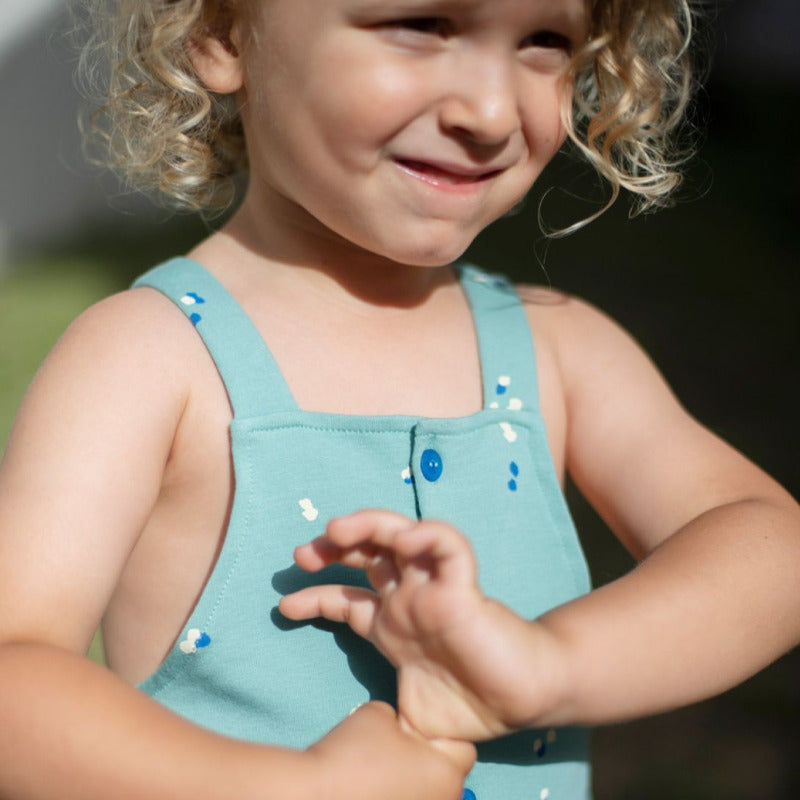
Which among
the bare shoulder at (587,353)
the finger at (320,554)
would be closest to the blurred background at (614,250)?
the bare shoulder at (587,353)

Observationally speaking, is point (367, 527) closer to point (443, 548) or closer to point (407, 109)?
point (443, 548)

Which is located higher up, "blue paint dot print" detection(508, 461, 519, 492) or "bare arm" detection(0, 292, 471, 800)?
"bare arm" detection(0, 292, 471, 800)

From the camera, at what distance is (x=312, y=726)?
1130 millimetres

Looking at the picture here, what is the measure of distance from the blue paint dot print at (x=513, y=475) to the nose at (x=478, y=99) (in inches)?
14.2

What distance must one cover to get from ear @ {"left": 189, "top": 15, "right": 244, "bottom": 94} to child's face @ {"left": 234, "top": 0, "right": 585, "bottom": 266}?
31 mm

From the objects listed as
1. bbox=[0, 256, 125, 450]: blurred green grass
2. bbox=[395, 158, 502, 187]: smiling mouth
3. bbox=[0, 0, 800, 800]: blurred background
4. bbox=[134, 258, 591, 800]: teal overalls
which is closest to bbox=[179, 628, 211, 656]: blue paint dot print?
bbox=[134, 258, 591, 800]: teal overalls

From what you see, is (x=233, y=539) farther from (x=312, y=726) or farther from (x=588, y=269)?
(x=588, y=269)

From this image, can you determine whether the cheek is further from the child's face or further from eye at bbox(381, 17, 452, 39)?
eye at bbox(381, 17, 452, 39)

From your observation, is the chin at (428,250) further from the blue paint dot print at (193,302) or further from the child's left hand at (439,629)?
the child's left hand at (439,629)

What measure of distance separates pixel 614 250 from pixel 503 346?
2.74 metres

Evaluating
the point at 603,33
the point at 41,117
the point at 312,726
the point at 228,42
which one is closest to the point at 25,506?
the point at 312,726

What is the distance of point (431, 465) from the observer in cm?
120

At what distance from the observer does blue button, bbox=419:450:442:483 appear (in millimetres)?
1199

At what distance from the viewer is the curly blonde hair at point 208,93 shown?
1.31m
